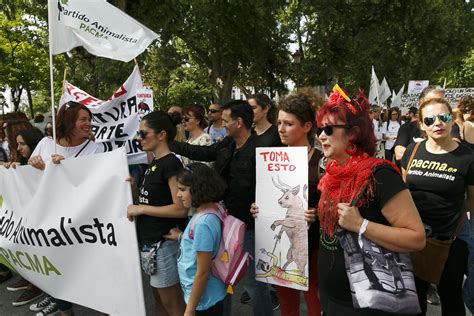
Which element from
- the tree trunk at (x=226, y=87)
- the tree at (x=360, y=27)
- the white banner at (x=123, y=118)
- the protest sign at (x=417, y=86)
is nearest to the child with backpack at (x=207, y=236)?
the white banner at (x=123, y=118)

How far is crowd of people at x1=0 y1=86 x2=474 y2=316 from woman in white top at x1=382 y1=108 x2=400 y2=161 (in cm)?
693

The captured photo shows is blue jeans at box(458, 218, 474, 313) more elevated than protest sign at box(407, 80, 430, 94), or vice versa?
protest sign at box(407, 80, 430, 94)

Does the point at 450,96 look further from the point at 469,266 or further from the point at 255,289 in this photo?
the point at 255,289

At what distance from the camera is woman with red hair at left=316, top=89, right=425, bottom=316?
1.67 meters

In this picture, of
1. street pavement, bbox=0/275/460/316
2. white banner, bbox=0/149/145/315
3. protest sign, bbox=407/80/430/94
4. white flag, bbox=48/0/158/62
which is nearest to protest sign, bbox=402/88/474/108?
protest sign, bbox=407/80/430/94

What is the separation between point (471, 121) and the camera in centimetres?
376

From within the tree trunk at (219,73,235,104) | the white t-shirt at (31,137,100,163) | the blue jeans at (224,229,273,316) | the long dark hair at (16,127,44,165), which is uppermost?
the tree trunk at (219,73,235,104)

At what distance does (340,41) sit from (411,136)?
53.8 feet

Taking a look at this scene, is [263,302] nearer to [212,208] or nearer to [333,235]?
[212,208]

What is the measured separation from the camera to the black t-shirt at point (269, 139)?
304 cm

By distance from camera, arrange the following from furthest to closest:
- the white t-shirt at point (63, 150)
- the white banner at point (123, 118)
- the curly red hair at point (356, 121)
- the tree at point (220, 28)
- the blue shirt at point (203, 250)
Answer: the tree at point (220, 28), the white banner at point (123, 118), the white t-shirt at point (63, 150), the blue shirt at point (203, 250), the curly red hair at point (356, 121)

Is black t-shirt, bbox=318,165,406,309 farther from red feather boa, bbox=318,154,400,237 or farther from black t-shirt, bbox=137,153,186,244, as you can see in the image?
black t-shirt, bbox=137,153,186,244

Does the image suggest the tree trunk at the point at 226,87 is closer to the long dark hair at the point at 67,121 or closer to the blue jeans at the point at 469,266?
the long dark hair at the point at 67,121

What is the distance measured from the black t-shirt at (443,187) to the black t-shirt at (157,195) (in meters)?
1.61
